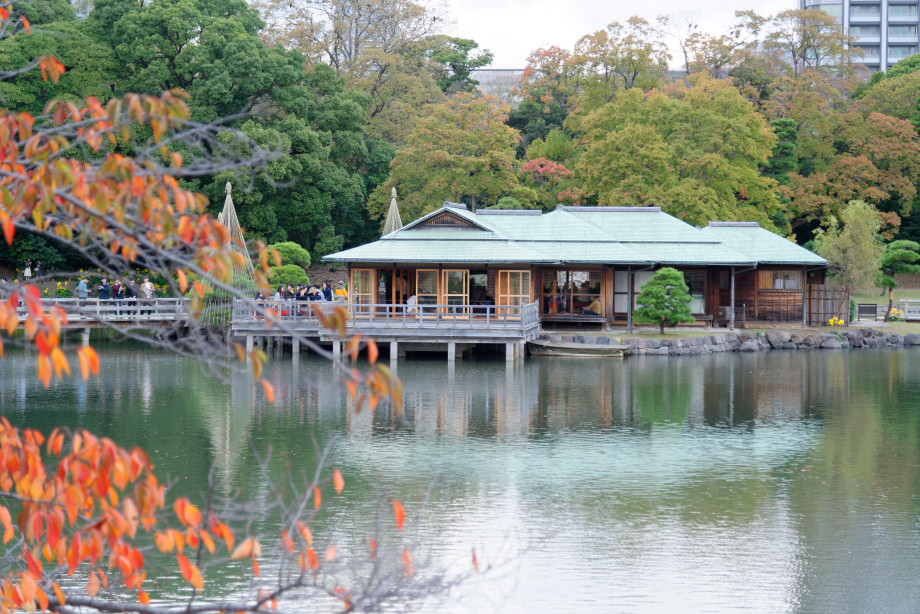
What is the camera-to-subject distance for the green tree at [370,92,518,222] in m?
41.1

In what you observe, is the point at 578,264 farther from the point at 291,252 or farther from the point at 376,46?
the point at 376,46

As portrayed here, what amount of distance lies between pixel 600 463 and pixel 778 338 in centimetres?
1894

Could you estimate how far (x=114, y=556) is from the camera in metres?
4.82

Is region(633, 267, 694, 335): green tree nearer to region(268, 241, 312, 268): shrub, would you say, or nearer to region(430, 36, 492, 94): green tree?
region(268, 241, 312, 268): shrub

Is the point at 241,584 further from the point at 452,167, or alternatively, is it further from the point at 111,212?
the point at 452,167

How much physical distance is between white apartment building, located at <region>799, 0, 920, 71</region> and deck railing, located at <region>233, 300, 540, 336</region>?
60012 mm

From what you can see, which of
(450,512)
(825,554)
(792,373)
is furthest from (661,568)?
(792,373)

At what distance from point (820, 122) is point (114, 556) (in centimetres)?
4706

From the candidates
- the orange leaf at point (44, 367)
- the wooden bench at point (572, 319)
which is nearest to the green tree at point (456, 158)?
the wooden bench at point (572, 319)

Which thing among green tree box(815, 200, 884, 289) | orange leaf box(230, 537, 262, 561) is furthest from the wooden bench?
orange leaf box(230, 537, 262, 561)

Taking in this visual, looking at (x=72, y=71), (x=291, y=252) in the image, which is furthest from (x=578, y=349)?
(x=72, y=71)

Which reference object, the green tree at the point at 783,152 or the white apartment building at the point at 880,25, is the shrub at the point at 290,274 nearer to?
the green tree at the point at 783,152

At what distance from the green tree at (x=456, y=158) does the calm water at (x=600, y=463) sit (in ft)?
49.3

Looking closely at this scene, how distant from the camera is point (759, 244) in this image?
35.8m
